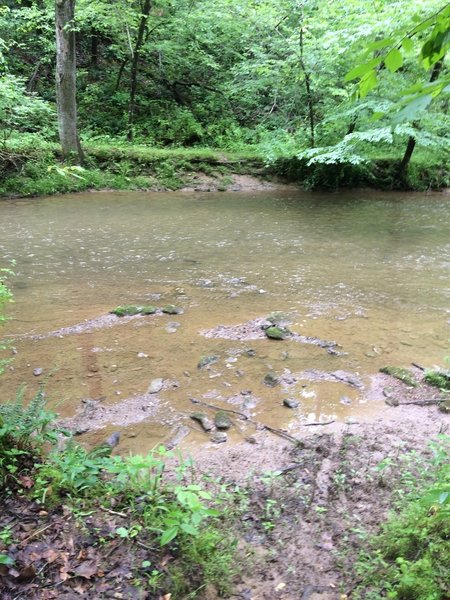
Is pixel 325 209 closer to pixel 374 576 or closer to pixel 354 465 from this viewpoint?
pixel 354 465

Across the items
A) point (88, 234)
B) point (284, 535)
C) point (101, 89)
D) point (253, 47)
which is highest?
point (253, 47)

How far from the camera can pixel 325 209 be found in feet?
42.3

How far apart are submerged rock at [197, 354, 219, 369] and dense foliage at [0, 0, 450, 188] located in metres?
9.19

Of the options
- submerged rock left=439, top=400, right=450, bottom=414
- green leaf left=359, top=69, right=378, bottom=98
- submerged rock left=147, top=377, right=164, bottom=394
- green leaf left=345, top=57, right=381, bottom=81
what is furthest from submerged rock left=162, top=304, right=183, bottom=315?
green leaf left=345, top=57, right=381, bottom=81

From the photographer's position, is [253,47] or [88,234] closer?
[88,234]

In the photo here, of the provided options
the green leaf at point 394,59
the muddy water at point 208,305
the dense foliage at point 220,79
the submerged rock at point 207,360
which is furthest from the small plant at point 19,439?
the dense foliage at point 220,79

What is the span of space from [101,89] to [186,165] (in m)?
6.43

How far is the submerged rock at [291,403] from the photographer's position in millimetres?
4251

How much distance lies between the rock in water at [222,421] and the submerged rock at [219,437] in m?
0.07

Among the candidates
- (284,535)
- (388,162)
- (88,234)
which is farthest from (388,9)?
(284,535)

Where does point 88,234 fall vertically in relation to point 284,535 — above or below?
above

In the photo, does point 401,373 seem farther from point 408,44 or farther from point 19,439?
point 408,44

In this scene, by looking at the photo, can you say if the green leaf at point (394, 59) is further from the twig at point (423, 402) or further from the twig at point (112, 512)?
the twig at point (423, 402)

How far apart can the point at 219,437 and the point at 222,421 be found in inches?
7.7
